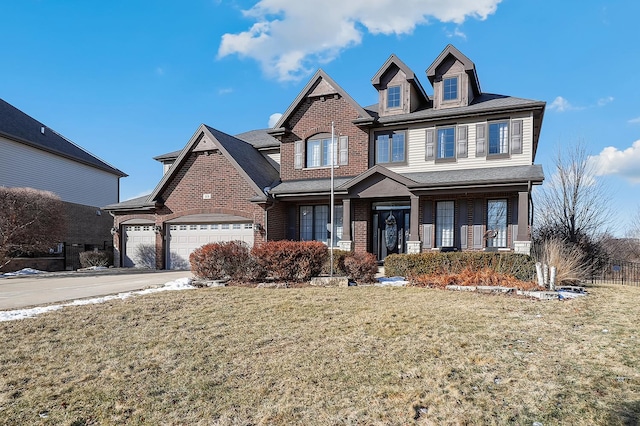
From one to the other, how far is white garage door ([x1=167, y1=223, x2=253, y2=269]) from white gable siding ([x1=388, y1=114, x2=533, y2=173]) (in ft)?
24.8

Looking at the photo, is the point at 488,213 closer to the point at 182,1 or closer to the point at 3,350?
the point at 182,1

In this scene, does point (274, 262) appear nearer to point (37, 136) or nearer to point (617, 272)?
point (617, 272)

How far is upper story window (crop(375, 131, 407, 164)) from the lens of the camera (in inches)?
690

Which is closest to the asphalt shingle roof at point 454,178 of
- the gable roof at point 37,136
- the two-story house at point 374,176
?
the two-story house at point 374,176

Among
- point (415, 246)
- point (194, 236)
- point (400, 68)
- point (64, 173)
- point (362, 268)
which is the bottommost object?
point (362, 268)

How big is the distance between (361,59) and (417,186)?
22.5ft

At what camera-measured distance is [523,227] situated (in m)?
13.8

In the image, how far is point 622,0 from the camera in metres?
10.9

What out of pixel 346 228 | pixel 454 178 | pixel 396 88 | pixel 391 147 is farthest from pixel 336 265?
pixel 396 88

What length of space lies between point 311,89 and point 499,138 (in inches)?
344

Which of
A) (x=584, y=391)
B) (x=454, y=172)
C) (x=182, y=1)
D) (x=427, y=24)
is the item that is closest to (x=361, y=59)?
(x=427, y=24)

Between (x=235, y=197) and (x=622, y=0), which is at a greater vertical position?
(x=622, y=0)

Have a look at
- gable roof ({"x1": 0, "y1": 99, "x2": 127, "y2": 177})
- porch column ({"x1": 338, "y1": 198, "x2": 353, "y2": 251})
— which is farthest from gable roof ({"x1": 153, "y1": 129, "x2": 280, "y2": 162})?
gable roof ({"x1": 0, "y1": 99, "x2": 127, "y2": 177})

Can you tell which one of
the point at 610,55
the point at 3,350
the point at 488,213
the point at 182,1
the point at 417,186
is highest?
the point at 182,1
